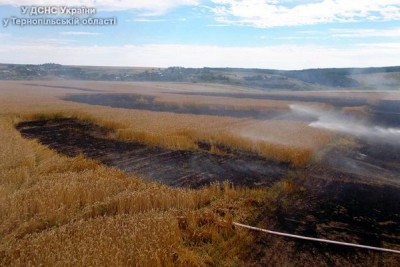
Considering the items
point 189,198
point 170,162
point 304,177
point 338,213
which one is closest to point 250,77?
point 170,162

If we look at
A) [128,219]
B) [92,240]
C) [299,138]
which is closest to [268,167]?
[299,138]

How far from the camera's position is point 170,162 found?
16.8 metres

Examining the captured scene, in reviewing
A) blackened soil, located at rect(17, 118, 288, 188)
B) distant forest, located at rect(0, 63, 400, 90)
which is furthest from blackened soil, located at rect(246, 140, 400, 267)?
distant forest, located at rect(0, 63, 400, 90)

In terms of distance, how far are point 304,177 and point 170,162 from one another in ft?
18.4

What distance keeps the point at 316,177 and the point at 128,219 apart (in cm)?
904

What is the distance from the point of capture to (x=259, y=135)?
2416 centimetres

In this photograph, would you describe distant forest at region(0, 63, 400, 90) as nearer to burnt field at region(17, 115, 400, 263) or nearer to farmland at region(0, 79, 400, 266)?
burnt field at region(17, 115, 400, 263)

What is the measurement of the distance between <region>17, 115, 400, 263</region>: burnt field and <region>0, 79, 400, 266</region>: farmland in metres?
0.04

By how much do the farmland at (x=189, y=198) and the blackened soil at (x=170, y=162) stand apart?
0.05m

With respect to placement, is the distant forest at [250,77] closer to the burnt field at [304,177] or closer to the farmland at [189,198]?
the burnt field at [304,177]

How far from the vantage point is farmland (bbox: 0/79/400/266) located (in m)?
7.82

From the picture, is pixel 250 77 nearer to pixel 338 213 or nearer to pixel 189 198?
pixel 338 213

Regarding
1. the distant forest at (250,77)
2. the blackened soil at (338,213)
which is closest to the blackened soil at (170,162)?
the blackened soil at (338,213)

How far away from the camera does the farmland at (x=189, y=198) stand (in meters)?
7.82
